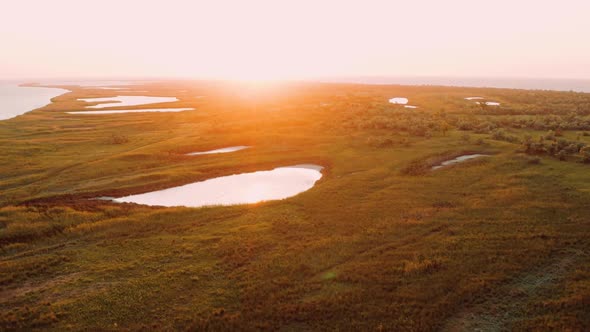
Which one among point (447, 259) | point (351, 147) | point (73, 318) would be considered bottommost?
point (73, 318)

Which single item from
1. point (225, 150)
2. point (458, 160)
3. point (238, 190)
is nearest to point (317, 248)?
point (238, 190)

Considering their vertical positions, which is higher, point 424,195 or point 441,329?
point 424,195

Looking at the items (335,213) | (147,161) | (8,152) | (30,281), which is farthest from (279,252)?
(8,152)

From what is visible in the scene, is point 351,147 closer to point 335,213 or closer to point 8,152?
point 335,213

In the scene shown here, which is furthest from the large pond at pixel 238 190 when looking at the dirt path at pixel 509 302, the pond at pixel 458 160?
the dirt path at pixel 509 302

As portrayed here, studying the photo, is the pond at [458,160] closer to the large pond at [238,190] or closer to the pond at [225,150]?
the large pond at [238,190]

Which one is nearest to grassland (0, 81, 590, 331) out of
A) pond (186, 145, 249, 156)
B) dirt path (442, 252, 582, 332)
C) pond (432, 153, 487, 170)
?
dirt path (442, 252, 582, 332)
